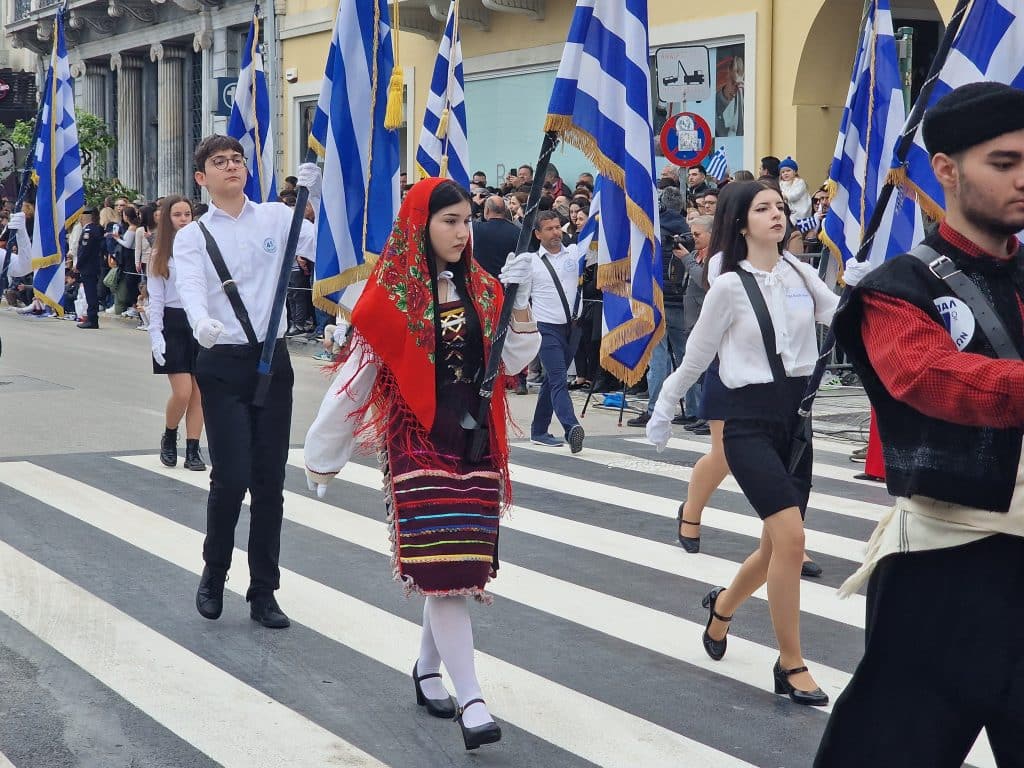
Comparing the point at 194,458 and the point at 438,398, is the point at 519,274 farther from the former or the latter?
the point at 194,458

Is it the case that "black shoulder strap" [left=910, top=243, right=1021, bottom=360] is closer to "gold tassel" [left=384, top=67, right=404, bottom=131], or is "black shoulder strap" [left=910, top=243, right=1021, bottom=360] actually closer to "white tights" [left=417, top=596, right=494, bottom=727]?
"white tights" [left=417, top=596, right=494, bottom=727]

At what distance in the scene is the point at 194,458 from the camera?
10.8 metres

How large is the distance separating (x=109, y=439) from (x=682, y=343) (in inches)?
199

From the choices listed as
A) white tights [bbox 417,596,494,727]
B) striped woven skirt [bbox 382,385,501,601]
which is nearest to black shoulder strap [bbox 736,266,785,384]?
striped woven skirt [bbox 382,385,501,601]

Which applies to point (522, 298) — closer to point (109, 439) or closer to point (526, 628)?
point (526, 628)

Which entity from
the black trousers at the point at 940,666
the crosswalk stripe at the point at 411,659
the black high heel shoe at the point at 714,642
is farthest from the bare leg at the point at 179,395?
the black trousers at the point at 940,666

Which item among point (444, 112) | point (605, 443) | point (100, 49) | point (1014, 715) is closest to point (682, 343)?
point (605, 443)

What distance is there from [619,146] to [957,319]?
3.69 metres

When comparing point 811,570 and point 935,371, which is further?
point 811,570

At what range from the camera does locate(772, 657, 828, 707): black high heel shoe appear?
5.48m

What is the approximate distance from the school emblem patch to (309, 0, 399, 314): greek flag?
207 inches

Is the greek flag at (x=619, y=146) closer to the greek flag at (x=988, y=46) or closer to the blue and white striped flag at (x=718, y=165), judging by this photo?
the greek flag at (x=988, y=46)

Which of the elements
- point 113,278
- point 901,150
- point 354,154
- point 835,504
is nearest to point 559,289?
point 835,504

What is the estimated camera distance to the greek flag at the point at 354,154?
26.2 feet
